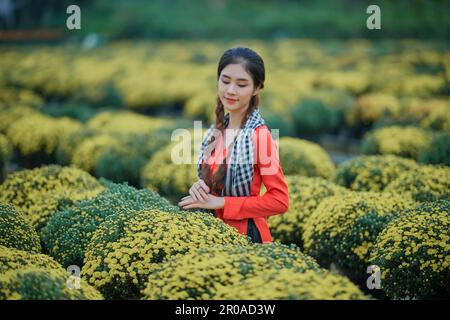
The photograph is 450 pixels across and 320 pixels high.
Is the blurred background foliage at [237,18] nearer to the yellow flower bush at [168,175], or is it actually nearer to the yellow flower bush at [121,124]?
the yellow flower bush at [121,124]

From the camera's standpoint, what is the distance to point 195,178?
607cm

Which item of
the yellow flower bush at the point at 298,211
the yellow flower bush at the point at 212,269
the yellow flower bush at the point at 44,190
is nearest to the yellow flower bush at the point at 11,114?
the yellow flower bush at the point at 44,190

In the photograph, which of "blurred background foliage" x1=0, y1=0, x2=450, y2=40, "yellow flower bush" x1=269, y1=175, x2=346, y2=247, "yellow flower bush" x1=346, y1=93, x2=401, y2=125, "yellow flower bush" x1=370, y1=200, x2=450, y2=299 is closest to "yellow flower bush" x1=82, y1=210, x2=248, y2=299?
"yellow flower bush" x1=370, y1=200, x2=450, y2=299

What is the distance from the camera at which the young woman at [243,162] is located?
3.20m

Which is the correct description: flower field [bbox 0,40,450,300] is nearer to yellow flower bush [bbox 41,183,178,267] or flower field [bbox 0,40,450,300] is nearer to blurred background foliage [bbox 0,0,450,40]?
yellow flower bush [bbox 41,183,178,267]

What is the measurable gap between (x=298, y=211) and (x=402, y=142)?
11.2ft

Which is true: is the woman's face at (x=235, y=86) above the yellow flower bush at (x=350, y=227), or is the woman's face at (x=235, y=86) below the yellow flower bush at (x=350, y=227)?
above

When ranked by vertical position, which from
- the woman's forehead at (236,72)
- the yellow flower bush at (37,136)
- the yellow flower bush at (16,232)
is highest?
the yellow flower bush at (37,136)

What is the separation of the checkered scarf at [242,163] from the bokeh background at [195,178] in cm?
28

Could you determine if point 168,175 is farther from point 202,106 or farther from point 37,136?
point 202,106

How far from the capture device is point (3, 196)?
4.92 metres

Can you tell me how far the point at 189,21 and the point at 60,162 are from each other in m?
37.4

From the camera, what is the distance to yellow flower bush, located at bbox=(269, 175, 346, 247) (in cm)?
492

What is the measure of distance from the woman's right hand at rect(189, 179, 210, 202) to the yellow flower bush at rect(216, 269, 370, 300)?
2.32 feet
